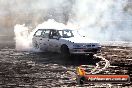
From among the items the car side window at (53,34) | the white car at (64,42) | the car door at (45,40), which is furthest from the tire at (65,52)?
the car door at (45,40)

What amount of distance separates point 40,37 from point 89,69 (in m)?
6.48

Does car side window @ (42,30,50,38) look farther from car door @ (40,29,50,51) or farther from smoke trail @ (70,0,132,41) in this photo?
smoke trail @ (70,0,132,41)

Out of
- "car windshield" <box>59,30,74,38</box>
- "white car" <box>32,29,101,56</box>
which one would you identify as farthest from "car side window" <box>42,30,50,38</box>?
"car windshield" <box>59,30,74,38</box>

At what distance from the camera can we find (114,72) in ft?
39.3

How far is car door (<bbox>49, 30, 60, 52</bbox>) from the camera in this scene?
1690 cm

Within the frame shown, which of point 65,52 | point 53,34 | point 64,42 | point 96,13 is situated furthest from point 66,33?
point 96,13

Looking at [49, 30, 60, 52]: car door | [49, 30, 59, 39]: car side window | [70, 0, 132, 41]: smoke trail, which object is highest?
[70, 0, 132, 41]: smoke trail

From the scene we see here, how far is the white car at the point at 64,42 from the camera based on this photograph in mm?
15789

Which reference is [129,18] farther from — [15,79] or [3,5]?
[15,79]

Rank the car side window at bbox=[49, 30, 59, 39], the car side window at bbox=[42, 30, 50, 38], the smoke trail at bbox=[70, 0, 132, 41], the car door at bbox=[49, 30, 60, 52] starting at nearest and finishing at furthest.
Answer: the car door at bbox=[49, 30, 60, 52]
the car side window at bbox=[49, 30, 59, 39]
the car side window at bbox=[42, 30, 50, 38]
the smoke trail at bbox=[70, 0, 132, 41]

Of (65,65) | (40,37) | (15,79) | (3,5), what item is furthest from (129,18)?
(15,79)

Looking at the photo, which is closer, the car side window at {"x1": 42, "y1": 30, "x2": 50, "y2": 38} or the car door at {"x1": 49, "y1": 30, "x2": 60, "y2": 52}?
the car door at {"x1": 49, "y1": 30, "x2": 60, "y2": 52}

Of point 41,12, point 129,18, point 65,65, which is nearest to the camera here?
point 65,65

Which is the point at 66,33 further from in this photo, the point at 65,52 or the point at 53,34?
the point at 65,52
